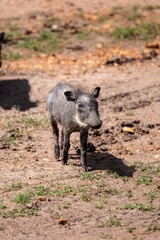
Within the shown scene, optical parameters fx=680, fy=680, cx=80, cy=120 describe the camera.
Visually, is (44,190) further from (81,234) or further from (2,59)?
(2,59)

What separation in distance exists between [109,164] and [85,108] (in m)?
1.14

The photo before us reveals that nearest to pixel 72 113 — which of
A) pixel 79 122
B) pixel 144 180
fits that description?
pixel 79 122

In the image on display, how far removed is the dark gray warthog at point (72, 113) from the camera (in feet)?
32.4

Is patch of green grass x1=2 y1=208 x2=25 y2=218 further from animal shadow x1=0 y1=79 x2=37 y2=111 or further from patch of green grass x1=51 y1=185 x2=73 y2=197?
animal shadow x1=0 y1=79 x2=37 y2=111

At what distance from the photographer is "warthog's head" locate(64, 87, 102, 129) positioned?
978cm

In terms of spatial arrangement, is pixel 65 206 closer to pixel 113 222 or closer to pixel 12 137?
pixel 113 222

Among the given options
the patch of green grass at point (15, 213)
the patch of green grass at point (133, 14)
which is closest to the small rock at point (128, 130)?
the patch of green grass at point (15, 213)

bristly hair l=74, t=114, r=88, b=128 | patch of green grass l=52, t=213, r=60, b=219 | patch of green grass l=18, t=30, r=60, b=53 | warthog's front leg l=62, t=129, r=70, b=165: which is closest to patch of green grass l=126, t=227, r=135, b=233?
patch of green grass l=52, t=213, r=60, b=219

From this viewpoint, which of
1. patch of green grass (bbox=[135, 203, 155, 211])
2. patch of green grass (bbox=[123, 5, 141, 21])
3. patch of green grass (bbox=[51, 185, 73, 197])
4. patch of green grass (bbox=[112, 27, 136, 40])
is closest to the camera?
patch of green grass (bbox=[135, 203, 155, 211])

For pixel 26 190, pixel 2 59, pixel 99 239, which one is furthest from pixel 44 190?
pixel 2 59

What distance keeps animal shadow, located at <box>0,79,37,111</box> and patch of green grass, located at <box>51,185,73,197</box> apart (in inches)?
148

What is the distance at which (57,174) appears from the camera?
33.4 feet

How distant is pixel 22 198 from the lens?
9336mm

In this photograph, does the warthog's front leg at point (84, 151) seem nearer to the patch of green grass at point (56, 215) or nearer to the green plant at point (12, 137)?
the patch of green grass at point (56, 215)
